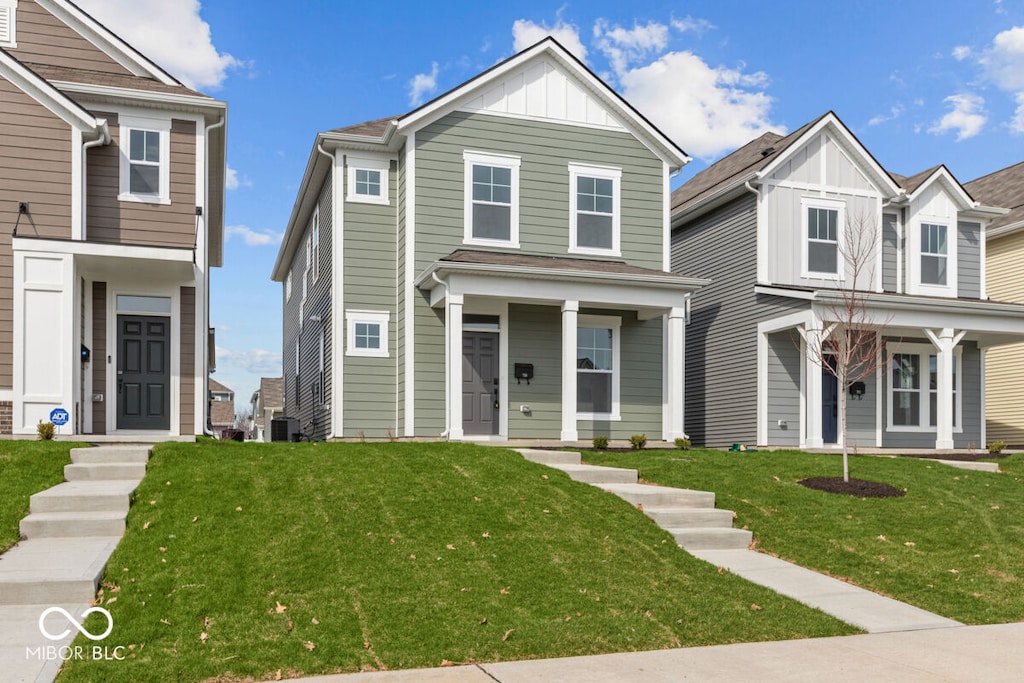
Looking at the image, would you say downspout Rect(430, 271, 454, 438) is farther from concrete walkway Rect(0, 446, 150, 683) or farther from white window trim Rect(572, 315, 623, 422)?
concrete walkway Rect(0, 446, 150, 683)

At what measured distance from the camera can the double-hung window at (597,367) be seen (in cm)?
1817

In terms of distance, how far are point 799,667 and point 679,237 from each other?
57.6 ft

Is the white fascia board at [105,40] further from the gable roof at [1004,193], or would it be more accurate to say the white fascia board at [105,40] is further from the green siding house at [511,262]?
the gable roof at [1004,193]

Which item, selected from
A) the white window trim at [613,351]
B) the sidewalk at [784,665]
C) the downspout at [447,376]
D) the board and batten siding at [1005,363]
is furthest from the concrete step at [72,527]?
the board and batten siding at [1005,363]

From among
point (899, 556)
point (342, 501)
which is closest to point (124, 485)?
point (342, 501)

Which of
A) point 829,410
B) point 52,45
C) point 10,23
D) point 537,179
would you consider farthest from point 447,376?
point 10,23

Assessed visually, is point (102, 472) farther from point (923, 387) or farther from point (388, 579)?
point (923, 387)

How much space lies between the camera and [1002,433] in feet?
79.7

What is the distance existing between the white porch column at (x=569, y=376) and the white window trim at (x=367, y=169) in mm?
Result: 4429

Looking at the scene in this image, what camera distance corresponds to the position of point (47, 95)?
47.3 ft

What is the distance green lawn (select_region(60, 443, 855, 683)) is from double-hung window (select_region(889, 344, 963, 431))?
488 inches

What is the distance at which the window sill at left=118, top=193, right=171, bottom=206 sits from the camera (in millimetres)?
15297

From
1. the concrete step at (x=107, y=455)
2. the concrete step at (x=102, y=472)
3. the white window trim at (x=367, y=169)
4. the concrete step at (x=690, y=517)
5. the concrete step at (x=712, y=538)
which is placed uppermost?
the white window trim at (x=367, y=169)

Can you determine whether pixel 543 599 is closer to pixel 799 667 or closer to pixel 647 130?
pixel 799 667
